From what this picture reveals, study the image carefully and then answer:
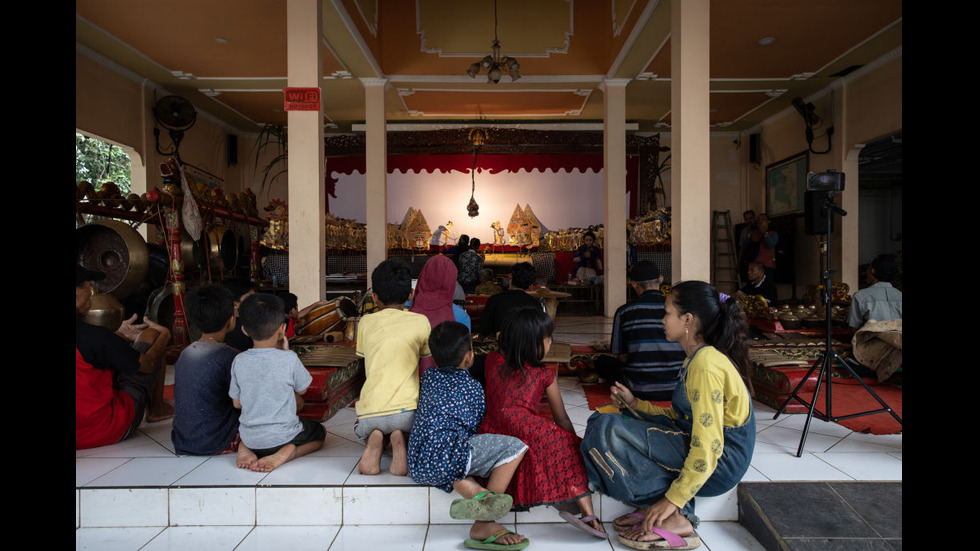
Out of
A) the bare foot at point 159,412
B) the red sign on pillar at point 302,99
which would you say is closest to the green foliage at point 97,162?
the red sign on pillar at point 302,99

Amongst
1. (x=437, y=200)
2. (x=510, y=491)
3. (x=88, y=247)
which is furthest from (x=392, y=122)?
(x=510, y=491)

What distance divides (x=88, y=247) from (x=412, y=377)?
3.78 meters

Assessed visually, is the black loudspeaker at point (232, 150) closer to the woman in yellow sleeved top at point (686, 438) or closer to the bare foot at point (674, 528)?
the woman in yellow sleeved top at point (686, 438)

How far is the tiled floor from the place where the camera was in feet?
7.11

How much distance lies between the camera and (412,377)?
2539 mm

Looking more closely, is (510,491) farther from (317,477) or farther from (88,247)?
(88,247)

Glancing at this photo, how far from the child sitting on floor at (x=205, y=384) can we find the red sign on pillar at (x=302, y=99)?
7.42 feet

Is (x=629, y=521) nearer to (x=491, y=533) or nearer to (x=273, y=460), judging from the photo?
(x=491, y=533)

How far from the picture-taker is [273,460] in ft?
8.04

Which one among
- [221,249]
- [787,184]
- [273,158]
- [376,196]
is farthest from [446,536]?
[273,158]

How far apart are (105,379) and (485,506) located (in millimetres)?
2007

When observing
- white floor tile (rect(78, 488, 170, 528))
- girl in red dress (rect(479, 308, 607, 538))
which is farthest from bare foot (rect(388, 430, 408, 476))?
white floor tile (rect(78, 488, 170, 528))

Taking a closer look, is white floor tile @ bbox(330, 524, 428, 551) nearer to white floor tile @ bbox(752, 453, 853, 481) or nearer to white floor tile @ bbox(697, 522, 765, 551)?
white floor tile @ bbox(697, 522, 765, 551)

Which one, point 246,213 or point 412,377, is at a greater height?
point 246,213
